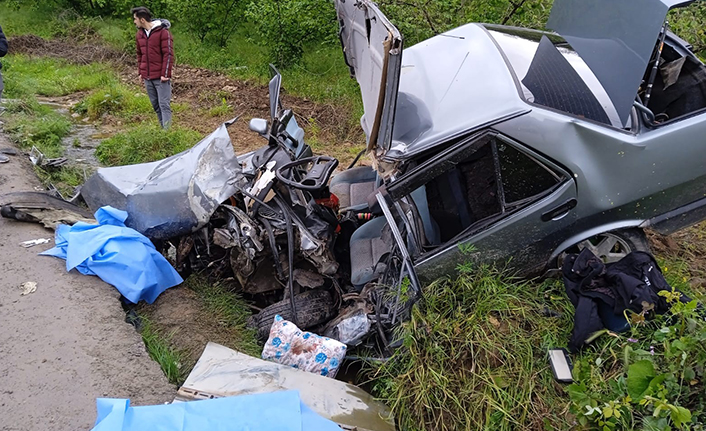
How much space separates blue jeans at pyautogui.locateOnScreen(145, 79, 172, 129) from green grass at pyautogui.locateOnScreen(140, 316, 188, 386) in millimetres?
4190

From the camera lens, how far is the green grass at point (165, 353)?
122 inches

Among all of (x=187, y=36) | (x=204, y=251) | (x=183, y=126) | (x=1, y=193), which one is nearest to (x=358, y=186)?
(x=204, y=251)

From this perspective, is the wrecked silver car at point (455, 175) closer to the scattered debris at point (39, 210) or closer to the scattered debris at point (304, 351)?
the scattered debris at point (304, 351)

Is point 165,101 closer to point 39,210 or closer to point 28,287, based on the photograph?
point 39,210

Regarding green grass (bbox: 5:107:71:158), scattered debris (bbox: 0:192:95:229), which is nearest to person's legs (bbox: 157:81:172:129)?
green grass (bbox: 5:107:71:158)

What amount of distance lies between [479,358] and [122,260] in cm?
240

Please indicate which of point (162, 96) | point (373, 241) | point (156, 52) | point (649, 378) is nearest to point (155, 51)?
point (156, 52)

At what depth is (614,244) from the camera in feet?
10.5

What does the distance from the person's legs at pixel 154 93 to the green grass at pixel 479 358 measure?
18.2 feet

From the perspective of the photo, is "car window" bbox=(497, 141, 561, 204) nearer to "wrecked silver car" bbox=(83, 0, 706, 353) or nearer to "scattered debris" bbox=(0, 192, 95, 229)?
"wrecked silver car" bbox=(83, 0, 706, 353)

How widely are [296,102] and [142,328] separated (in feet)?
16.9

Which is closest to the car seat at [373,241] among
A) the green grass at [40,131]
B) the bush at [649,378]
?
the bush at [649,378]

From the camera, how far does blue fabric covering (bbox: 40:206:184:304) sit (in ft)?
11.5

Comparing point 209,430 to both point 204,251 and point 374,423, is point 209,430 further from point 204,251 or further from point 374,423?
point 204,251
